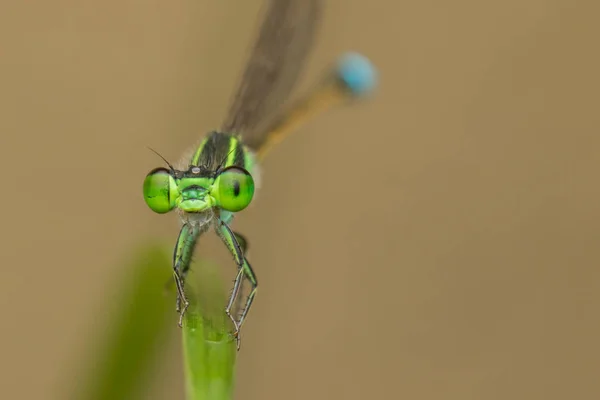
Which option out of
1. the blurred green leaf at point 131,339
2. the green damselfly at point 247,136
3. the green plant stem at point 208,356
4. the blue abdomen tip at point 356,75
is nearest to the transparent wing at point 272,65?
the green damselfly at point 247,136

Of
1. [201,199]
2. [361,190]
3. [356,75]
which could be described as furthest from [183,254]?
[361,190]

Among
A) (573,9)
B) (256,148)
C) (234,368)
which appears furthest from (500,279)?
(234,368)

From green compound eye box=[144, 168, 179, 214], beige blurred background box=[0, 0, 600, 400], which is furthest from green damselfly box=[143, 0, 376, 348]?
beige blurred background box=[0, 0, 600, 400]

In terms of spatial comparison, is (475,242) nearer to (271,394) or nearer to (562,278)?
(562,278)

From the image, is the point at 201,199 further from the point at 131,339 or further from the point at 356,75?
the point at 356,75

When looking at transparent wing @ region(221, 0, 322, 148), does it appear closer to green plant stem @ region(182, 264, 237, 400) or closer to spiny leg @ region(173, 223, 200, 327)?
spiny leg @ region(173, 223, 200, 327)

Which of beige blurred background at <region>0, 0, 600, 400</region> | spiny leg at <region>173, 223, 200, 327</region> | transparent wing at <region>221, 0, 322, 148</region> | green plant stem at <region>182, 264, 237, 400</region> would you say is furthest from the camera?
beige blurred background at <region>0, 0, 600, 400</region>

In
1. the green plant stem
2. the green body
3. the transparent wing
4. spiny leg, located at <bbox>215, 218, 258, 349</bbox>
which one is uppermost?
the transparent wing
